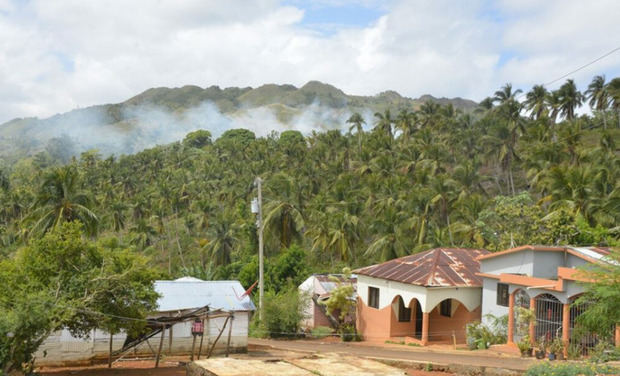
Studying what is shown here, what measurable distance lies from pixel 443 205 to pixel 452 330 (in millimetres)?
21565

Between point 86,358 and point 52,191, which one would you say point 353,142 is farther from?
point 86,358

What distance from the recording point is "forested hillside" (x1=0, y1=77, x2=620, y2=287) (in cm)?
3359

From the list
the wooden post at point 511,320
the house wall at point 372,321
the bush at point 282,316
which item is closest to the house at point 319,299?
the house wall at point 372,321

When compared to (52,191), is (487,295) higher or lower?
lower

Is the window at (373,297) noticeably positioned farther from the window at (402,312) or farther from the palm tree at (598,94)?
the palm tree at (598,94)

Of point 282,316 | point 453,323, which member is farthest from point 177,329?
point 453,323

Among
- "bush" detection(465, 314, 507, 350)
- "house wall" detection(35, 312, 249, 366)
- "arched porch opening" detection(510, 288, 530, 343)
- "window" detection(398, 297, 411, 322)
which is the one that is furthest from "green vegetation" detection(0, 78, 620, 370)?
"bush" detection(465, 314, 507, 350)

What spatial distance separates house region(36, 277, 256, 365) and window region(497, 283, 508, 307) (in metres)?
10.3

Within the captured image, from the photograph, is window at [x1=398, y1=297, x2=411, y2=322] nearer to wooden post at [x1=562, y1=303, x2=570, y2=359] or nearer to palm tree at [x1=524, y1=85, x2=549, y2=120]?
wooden post at [x1=562, y1=303, x2=570, y2=359]

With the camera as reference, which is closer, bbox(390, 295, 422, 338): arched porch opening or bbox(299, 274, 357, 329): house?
bbox(390, 295, 422, 338): arched porch opening

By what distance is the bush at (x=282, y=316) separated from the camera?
2869 centimetres

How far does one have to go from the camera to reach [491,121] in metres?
71.1

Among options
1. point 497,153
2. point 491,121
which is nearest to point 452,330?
point 497,153

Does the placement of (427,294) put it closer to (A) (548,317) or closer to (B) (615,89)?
(A) (548,317)
